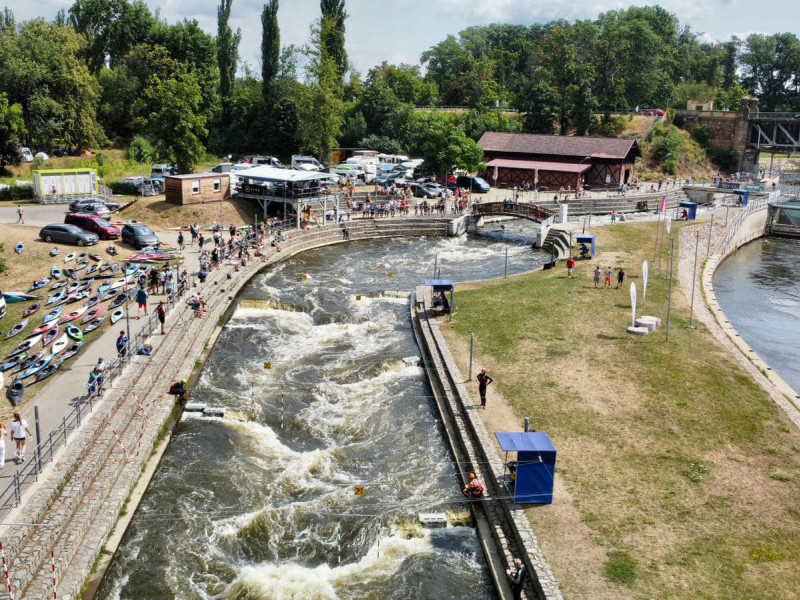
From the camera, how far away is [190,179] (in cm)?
5278

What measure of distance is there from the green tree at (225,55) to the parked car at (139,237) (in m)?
48.7

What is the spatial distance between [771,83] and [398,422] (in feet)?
421

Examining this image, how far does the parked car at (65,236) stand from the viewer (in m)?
42.1

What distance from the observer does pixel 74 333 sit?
3014 centimetres

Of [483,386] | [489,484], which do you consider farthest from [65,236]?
[489,484]

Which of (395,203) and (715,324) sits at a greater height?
(395,203)

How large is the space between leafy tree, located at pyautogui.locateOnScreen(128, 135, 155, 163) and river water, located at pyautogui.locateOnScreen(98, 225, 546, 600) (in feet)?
147

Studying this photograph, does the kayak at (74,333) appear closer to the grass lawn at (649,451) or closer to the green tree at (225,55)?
the grass lawn at (649,451)

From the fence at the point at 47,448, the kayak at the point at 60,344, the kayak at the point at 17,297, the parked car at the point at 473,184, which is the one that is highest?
the parked car at the point at 473,184

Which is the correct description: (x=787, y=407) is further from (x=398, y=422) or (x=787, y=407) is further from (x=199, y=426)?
(x=199, y=426)

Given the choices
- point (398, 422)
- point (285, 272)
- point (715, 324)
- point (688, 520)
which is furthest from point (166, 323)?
point (715, 324)

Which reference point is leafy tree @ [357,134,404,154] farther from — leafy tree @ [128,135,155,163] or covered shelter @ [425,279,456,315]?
covered shelter @ [425,279,456,315]

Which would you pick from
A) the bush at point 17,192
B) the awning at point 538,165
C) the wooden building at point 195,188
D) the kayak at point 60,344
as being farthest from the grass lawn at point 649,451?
the awning at point 538,165

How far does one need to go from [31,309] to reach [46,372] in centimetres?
869
